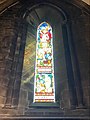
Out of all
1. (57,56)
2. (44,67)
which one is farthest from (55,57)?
(44,67)

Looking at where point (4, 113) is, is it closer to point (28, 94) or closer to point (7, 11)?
point (28, 94)

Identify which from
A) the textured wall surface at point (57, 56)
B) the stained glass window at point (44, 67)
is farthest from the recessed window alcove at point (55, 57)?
the stained glass window at point (44, 67)

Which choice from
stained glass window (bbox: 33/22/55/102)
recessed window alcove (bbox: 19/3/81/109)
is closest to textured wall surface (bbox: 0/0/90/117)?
recessed window alcove (bbox: 19/3/81/109)

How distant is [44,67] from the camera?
21.7 ft

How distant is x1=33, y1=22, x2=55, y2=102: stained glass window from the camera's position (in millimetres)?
5977

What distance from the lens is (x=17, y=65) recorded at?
20.5ft

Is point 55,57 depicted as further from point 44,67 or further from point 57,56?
point 44,67

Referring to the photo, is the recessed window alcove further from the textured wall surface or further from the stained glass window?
the stained glass window

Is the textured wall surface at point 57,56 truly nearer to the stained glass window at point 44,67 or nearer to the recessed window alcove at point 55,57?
the recessed window alcove at point 55,57

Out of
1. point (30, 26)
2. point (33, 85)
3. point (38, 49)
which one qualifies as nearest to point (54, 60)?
point (38, 49)

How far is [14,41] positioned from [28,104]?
2.19 meters

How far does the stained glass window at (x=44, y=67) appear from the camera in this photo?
5.98 metres

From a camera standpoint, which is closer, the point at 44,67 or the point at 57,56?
the point at 44,67

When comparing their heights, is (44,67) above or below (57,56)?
below
